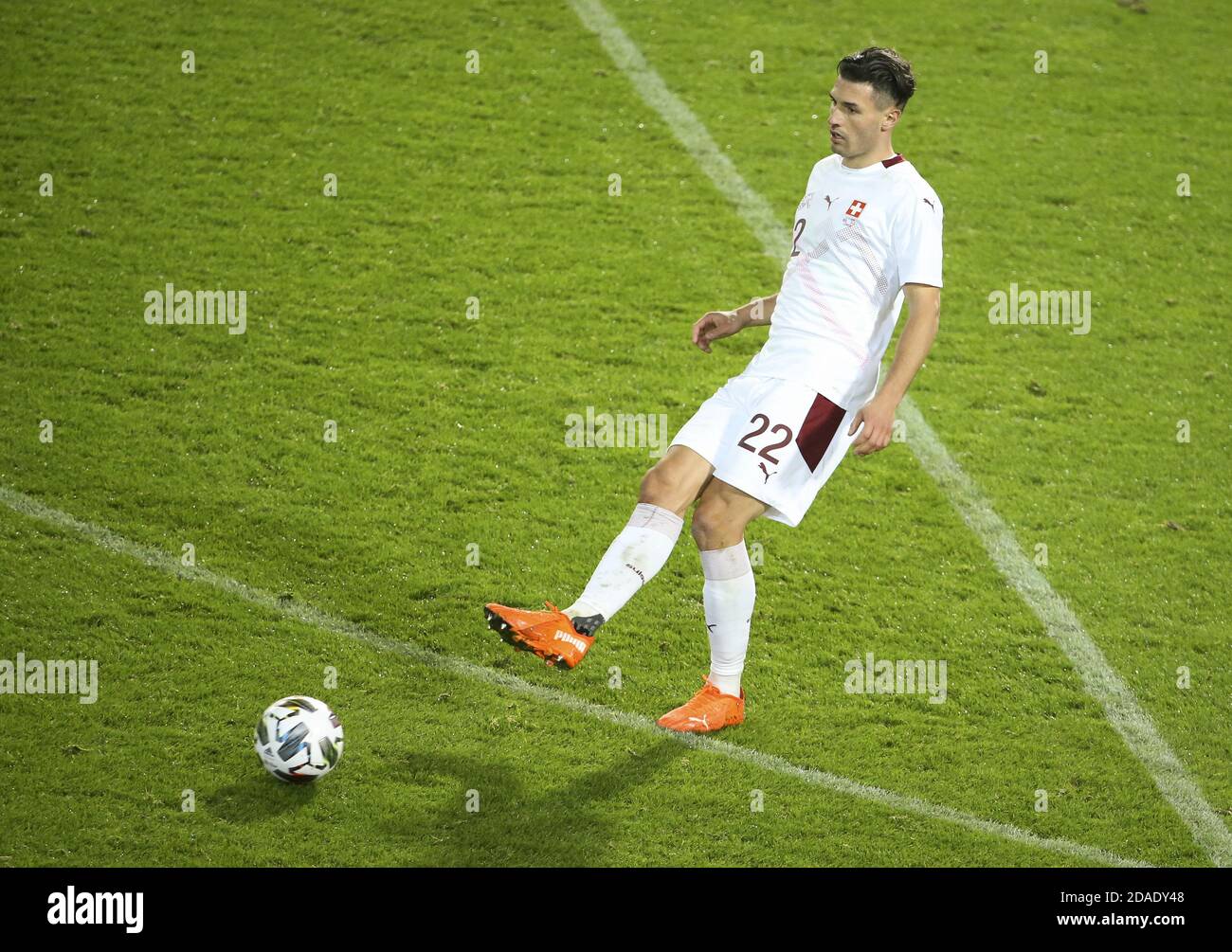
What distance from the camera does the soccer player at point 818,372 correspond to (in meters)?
5.04

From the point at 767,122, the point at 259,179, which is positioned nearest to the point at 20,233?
the point at 259,179

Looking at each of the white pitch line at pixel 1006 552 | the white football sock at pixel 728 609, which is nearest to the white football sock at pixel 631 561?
the white football sock at pixel 728 609

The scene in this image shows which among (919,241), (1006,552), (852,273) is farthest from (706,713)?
(1006,552)

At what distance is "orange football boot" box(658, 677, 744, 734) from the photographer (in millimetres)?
5527

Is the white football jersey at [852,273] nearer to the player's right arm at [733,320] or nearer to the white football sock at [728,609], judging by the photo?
the player's right arm at [733,320]

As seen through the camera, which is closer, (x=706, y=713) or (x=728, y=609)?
(x=728, y=609)

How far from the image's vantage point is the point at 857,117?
5141 millimetres

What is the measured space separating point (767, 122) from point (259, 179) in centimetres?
394

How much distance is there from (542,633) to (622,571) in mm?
446

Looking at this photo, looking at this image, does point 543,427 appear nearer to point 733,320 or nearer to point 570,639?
point 733,320

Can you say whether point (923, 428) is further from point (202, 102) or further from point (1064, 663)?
point (202, 102)

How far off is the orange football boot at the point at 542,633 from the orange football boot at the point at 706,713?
893 millimetres

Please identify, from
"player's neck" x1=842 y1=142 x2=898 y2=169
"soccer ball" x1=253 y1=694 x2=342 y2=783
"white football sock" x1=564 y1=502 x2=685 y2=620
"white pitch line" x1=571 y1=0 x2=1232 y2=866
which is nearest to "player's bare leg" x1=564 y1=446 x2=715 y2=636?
"white football sock" x1=564 y1=502 x2=685 y2=620

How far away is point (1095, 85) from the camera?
454 inches
